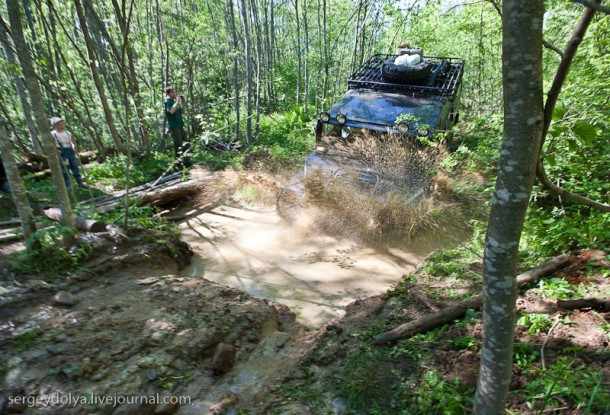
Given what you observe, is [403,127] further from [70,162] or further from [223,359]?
[70,162]

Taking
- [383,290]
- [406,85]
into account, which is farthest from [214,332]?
[406,85]

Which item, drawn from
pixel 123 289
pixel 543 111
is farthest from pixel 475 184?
pixel 123 289

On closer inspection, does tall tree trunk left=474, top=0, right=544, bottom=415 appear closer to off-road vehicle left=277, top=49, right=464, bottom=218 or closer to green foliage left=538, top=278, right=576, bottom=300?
green foliage left=538, top=278, right=576, bottom=300

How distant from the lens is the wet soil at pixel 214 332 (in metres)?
2.59

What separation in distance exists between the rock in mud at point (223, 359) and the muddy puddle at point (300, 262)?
119cm

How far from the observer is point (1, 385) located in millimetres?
2512

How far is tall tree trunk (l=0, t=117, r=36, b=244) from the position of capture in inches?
156

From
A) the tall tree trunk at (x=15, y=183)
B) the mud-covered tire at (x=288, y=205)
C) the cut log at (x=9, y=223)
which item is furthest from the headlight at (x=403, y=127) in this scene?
the cut log at (x=9, y=223)

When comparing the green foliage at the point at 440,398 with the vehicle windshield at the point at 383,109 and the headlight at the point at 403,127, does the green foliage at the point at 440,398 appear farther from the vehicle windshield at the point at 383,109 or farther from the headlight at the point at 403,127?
the vehicle windshield at the point at 383,109

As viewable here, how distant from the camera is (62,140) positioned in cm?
707

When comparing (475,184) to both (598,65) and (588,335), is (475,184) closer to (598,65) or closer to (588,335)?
(598,65)

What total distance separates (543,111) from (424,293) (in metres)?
2.84

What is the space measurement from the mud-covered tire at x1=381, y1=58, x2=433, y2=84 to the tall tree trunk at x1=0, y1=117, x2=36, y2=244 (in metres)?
6.69

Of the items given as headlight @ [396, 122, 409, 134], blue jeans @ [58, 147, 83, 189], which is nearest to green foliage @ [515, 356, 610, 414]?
headlight @ [396, 122, 409, 134]
